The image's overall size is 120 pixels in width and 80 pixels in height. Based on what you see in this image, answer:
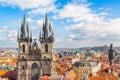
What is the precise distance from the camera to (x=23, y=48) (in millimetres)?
82812

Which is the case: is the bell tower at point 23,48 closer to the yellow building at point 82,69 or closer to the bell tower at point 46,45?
the bell tower at point 46,45

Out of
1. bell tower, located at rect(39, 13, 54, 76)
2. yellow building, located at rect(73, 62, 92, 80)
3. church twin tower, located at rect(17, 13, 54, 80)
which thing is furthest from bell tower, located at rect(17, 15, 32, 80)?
yellow building, located at rect(73, 62, 92, 80)

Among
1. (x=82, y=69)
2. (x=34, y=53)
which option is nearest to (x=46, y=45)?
(x=34, y=53)

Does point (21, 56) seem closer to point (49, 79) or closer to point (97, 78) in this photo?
point (49, 79)

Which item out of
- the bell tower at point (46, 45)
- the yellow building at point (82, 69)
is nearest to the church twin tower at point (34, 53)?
the bell tower at point (46, 45)

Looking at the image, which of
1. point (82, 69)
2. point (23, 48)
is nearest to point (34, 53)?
point (23, 48)

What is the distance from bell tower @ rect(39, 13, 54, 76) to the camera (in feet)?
267

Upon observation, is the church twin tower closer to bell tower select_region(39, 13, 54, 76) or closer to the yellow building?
bell tower select_region(39, 13, 54, 76)

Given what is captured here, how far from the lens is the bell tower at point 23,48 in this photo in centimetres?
8231

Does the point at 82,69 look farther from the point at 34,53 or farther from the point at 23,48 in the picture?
the point at 23,48

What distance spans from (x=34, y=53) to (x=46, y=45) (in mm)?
4192

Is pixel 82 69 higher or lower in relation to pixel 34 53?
lower

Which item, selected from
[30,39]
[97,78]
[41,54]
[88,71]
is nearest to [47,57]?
[41,54]

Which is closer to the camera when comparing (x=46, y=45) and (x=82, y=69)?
(x=46, y=45)
